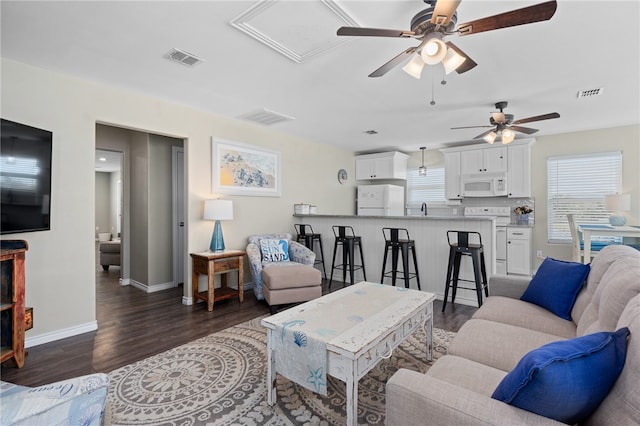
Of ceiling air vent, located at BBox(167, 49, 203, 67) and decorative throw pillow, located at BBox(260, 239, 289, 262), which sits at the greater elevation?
ceiling air vent, located at BBox(167, 49, 203, 67)

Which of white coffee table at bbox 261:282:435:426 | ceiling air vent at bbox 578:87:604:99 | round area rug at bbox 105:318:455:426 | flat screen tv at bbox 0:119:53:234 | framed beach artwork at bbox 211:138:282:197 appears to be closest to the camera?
white coffee table at bbox 261:282:435:426

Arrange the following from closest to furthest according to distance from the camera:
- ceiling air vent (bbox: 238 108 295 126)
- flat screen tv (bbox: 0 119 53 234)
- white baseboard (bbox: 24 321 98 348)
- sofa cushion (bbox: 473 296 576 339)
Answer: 1. sofa cushion (bbox: 473 296 576 339)
2. flat screen tv (bbox: 0 119 53 234)
3. white baseboard (bbox: 24 321 98 348)
4. ceiling air vent (bbox: 238 108 295 126)

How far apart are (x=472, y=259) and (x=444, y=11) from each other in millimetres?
2734

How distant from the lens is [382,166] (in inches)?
267

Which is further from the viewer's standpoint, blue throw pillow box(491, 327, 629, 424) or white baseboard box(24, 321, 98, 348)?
white baseboard box(24, 321, 98, 348)

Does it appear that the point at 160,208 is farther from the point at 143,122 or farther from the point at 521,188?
the point at 521,188

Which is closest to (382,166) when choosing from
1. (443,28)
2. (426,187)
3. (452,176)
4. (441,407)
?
(426,187)

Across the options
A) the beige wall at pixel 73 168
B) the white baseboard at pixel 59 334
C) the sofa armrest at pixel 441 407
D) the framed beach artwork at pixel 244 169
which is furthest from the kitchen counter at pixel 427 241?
the white baseboard at pixel 59 334

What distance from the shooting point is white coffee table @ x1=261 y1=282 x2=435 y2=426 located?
1.51 meters

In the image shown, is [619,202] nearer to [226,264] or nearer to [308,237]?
[308,237]

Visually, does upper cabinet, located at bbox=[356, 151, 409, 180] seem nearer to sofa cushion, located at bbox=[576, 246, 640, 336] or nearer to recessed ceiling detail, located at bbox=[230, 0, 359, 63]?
recessed ceiling detail, located at bbox=[230, 0, 359, 63]

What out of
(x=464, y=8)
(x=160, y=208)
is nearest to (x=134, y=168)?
(x=160, y=208)

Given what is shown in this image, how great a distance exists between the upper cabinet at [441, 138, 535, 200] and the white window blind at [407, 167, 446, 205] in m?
0.41

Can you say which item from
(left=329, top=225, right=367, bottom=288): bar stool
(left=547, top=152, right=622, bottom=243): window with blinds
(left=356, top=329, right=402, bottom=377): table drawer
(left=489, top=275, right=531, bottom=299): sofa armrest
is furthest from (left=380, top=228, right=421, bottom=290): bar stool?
(left=547, top=152, right=622, bottom=243): window with blinds
